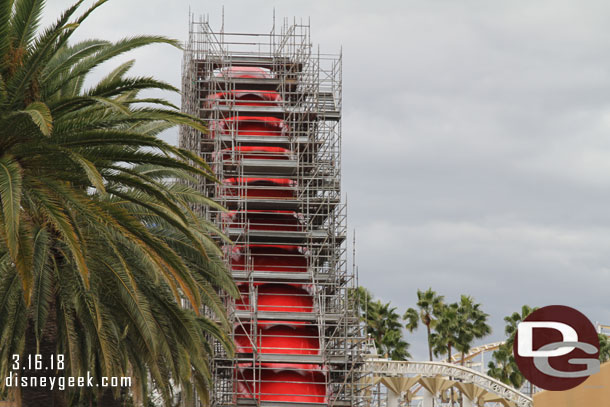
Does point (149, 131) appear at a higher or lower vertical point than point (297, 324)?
higher

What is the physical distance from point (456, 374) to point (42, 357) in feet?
141

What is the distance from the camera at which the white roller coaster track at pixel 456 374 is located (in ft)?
204

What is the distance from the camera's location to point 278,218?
51.0 metres

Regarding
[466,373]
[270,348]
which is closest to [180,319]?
[270,348]

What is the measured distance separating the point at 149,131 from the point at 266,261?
2147 centimetres

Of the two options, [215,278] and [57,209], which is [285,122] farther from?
[57,209]

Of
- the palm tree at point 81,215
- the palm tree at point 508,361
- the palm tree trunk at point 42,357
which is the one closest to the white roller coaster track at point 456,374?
the palm tree at point 508,361

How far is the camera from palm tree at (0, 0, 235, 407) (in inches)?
815

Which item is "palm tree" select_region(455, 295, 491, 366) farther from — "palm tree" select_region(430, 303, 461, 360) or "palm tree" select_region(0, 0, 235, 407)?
"palm tree" select_region(0, 0, 235, 407)

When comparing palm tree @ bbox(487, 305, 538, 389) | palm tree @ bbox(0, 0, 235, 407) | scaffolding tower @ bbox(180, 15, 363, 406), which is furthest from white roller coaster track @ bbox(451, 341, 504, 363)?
palm tree @ bbox(0, 0, 235, 407)

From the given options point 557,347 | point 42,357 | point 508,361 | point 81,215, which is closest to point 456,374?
point 508,361

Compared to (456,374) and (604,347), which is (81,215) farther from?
(604,347)

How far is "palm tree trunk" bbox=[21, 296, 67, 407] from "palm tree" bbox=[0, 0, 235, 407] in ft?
0.11

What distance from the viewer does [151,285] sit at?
25.9m
